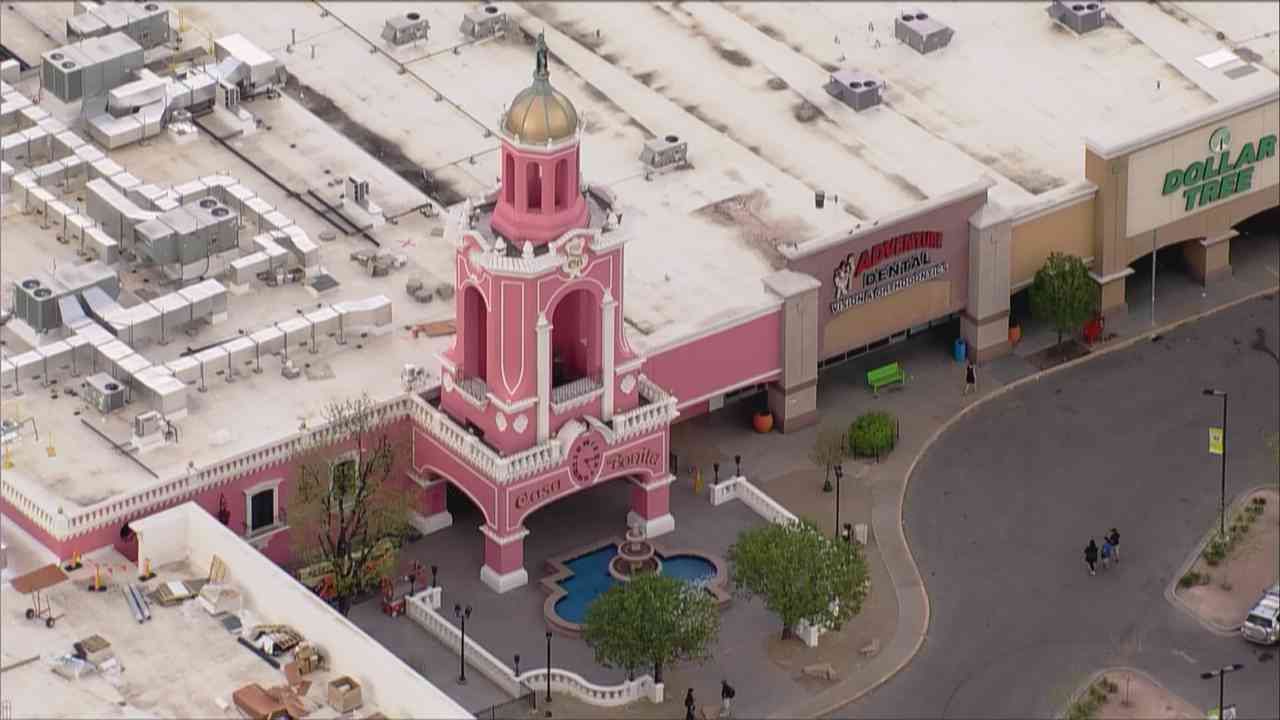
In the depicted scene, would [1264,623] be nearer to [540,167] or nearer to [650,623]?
[650,623]

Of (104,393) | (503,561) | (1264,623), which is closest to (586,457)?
Result: (503,561)

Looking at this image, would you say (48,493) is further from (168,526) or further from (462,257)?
(462,257)

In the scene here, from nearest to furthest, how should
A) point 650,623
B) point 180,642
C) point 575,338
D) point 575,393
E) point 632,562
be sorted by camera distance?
point 180,642 → point 650,623 → point 575,393 → point 632,562 → point 575,338

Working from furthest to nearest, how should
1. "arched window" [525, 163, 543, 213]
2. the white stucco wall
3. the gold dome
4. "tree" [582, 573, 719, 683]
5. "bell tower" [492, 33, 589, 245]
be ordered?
"arched window" [525, 163, 543, 213] → "bell tower" [492, 33, 589, 245] → the gold dome → "tree" [582, 573, 719, 683] → the white stucco wall

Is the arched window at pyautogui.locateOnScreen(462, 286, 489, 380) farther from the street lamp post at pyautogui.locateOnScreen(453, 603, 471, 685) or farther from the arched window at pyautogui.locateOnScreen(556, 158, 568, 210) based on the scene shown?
the street lamp post at pyautogui.locateOnScreen(453, 603, 471, 685)

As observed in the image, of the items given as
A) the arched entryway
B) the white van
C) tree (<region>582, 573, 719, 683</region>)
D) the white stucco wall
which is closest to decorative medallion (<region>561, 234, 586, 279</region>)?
the arched entryway

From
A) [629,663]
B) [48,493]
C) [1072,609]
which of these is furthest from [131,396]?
[1072,609]

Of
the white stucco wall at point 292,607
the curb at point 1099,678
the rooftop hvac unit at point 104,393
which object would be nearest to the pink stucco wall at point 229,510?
the white stucco wall at point 292,607
